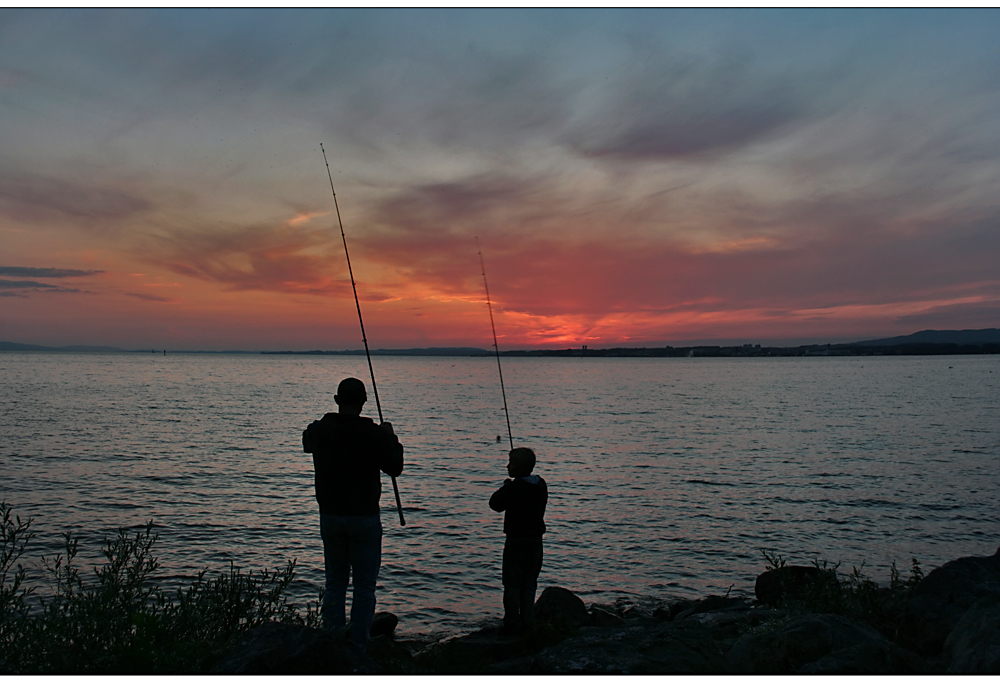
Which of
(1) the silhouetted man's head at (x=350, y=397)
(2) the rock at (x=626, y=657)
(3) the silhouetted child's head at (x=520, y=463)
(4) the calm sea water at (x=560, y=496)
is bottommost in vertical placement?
(4) the calm sea water at (x=560, y=496)

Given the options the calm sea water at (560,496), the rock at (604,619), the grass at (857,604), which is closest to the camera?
the grass at (857,604)

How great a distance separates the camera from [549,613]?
9.28m

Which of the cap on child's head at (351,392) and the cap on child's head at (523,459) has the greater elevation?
the cap on child's head at (351,392)

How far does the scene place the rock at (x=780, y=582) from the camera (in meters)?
10.1

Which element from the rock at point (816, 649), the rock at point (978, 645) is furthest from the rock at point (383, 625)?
the rock at point (978, 645)

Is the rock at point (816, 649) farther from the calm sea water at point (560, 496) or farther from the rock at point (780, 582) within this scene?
the calm sea water at point (560, 496)

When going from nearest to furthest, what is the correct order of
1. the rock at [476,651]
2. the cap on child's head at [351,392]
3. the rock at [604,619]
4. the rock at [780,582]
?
the cap on child's head at [351,392]
the rock at [476,651]
the rock at [604,619]
the rock at [780,582]

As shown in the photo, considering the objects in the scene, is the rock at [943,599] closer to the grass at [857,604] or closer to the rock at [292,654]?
the grass at [857,604]

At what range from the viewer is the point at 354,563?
5.23 m

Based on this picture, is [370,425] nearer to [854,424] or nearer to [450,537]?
[450,537]

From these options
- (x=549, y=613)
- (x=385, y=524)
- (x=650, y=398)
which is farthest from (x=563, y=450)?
(x=650, y=398)

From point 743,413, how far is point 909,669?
4950cm

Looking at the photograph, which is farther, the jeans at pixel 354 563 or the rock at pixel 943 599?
the rock at pixel 943 599

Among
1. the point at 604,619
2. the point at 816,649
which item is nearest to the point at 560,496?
the point at 604,619
